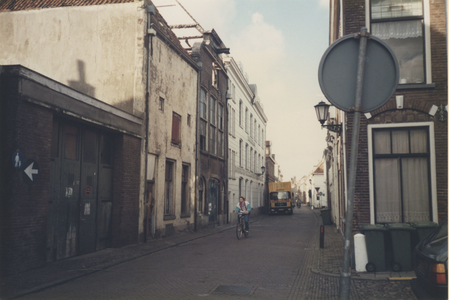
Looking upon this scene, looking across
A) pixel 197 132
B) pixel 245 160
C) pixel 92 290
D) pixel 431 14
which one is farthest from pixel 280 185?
pixel 92 290

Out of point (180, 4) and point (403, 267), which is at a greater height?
point (180, 4)

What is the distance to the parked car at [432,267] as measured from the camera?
4738 millimetres

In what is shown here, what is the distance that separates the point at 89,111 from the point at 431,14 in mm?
9407

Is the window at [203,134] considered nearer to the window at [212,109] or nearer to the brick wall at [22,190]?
the window at [212,109]

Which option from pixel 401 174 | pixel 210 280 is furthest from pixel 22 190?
pixel 401 174

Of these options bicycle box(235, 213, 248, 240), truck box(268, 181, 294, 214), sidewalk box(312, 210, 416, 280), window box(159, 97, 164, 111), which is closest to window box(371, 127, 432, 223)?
sidewalk box(312, 210, 416, 280)

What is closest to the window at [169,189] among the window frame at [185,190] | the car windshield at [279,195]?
the window frame at [185,190]

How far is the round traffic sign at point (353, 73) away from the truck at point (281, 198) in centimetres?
3998

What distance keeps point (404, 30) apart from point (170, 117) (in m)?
10.4

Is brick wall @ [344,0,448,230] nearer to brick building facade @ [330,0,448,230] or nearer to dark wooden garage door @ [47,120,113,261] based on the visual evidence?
brick building facade @ [330,0,448,230]

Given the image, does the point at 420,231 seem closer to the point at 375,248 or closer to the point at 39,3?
the point at 375,248

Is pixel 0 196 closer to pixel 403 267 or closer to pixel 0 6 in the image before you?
pixel 403 267

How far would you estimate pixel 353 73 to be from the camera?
410cm

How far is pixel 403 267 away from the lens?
8.84 m
